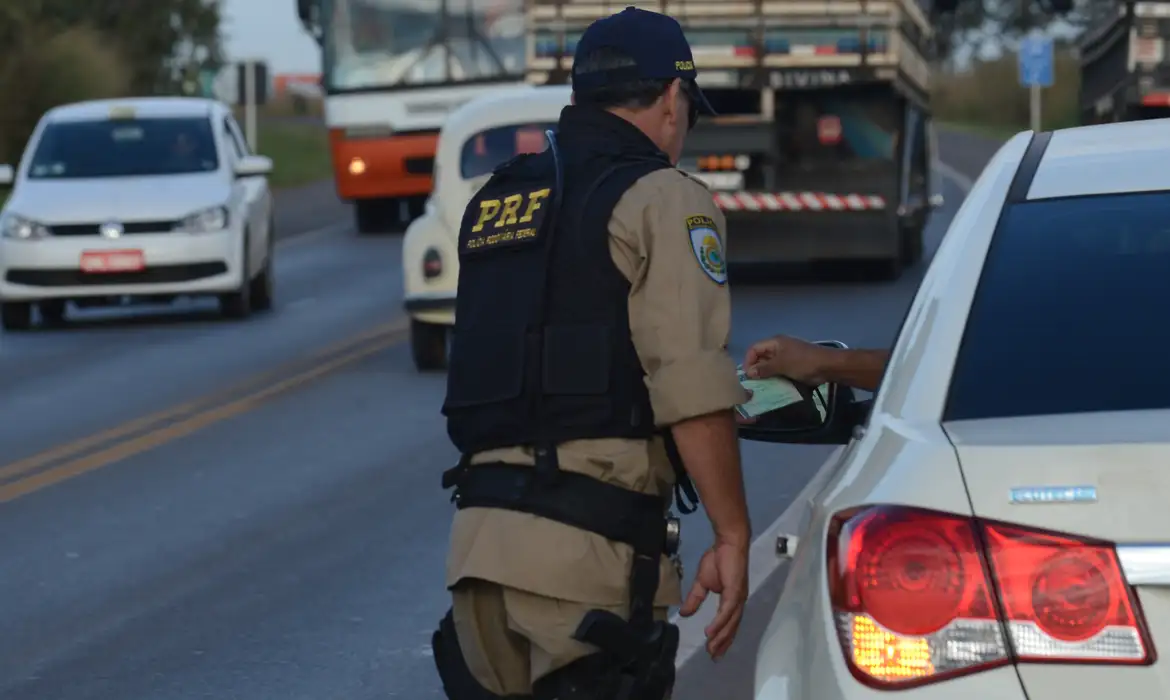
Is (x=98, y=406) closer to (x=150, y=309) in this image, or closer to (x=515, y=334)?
(x=150, y=309)

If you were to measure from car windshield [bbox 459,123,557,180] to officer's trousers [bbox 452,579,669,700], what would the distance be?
10.6m

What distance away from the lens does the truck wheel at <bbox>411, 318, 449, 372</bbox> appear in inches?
572

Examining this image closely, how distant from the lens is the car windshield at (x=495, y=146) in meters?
14.3

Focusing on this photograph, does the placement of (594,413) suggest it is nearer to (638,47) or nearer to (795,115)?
(638,47)

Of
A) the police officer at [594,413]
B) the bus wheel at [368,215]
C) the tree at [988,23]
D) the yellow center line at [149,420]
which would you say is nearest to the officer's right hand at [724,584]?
the police officer at [594,413]

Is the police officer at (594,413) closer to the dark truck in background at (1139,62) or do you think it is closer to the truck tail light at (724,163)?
the dark truck in background at (1139,62)

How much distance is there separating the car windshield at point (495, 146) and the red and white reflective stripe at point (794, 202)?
4850 millimetres

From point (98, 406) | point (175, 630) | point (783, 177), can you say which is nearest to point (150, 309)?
point (783, 177)

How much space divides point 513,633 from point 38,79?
39330mm

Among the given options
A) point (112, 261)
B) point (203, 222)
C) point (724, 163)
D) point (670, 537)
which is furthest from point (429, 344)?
point (670, 537)

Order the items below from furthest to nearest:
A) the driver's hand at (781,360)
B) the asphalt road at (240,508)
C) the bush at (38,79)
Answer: the bush at (38,79) → the asphalt road at (240,508) → the driver's hand at (781,360)

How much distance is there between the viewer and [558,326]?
12.1 feet

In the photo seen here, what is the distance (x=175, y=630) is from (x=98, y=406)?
21.1 feet

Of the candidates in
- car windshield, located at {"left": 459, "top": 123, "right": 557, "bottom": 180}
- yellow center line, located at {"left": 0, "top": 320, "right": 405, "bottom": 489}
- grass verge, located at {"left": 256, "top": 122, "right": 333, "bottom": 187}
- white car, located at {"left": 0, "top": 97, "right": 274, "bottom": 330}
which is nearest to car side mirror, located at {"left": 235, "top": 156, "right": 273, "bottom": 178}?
white car, located at {"left": 0, "top": 97, "right": 274, "bottom": 330}
